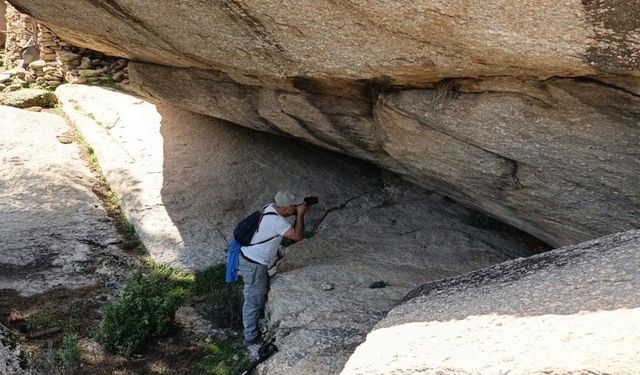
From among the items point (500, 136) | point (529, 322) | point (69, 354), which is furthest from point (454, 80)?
point (69, 354)

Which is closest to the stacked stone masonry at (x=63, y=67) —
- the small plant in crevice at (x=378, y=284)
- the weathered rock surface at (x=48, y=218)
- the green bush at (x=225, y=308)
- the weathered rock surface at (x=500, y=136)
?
the weathered rock surface at (x=48, y=218)

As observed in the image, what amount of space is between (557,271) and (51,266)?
21.8ft

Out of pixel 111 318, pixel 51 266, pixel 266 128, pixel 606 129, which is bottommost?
pixel 51 266

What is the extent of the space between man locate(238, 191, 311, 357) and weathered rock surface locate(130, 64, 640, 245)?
159 cm

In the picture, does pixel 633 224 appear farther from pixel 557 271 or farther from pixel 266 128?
pixel 266 128

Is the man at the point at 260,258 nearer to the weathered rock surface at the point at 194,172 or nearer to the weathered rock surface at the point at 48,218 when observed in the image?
the weathered rock surface at the point at 194,172

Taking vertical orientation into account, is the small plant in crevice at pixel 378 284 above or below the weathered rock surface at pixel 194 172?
above

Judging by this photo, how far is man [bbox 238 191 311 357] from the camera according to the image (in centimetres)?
723

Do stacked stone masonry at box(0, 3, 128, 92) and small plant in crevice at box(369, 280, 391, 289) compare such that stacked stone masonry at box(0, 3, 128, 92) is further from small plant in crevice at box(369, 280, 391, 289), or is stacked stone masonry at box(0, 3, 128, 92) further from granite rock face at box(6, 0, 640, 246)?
small plant in crevice at box(369, 280, 391, 289)

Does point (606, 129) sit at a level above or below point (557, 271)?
above

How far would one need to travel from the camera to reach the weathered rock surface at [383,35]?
499cm

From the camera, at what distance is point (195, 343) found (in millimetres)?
7520

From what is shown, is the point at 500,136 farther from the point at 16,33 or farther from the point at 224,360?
the point at 16,33

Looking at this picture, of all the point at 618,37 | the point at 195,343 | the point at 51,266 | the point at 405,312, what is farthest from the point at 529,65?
the point at 51,266
